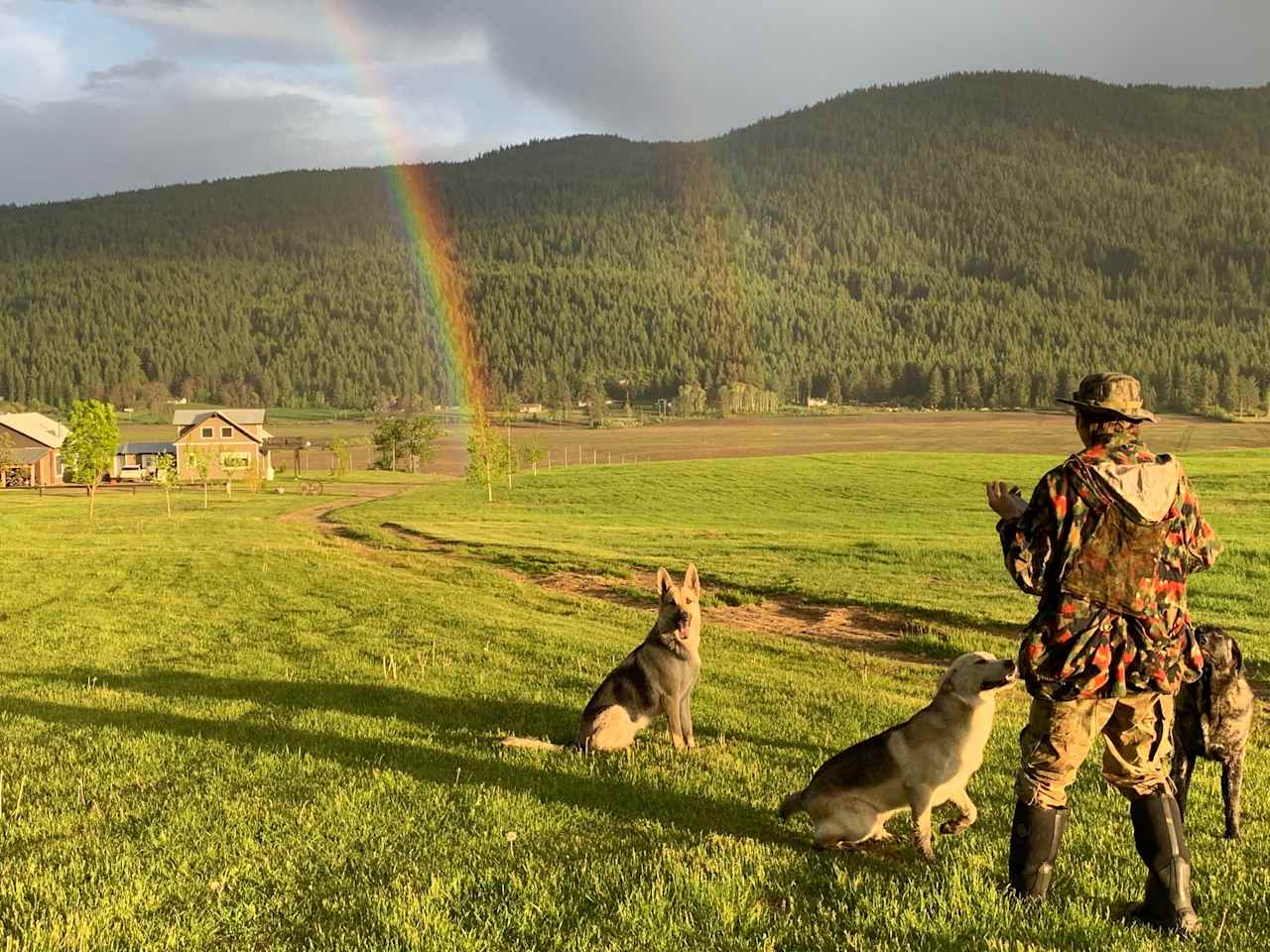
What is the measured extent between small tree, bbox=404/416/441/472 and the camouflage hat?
124 metres

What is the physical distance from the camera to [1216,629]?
726cm

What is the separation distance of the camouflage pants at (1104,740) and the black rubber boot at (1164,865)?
0.44 ft

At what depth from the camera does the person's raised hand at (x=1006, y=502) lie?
18.1 feet

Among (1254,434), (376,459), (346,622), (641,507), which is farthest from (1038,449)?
(346,622)

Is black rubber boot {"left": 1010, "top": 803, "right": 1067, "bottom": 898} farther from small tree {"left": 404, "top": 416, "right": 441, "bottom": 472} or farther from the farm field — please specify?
small tree {"left": 404, "top": 416, "right": 441, "bottom": 472}

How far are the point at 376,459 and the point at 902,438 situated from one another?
84.3 metres

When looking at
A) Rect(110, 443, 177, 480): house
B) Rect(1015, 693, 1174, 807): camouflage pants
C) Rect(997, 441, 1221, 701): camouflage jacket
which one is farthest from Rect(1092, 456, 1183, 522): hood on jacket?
Rect(110, 443, 177, 480): house

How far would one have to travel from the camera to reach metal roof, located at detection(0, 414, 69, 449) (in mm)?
102875

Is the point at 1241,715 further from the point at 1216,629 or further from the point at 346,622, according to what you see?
the point at 346,622

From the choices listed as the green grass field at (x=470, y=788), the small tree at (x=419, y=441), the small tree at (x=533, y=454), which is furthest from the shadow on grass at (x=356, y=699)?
the small tree at (x=419, y=441)

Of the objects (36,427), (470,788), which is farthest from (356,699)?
(36,427)

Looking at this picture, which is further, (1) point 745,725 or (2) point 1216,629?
(1) point 745,725

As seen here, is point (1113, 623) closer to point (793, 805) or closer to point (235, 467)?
point (793, 805)

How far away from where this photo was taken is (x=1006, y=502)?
219 inches
